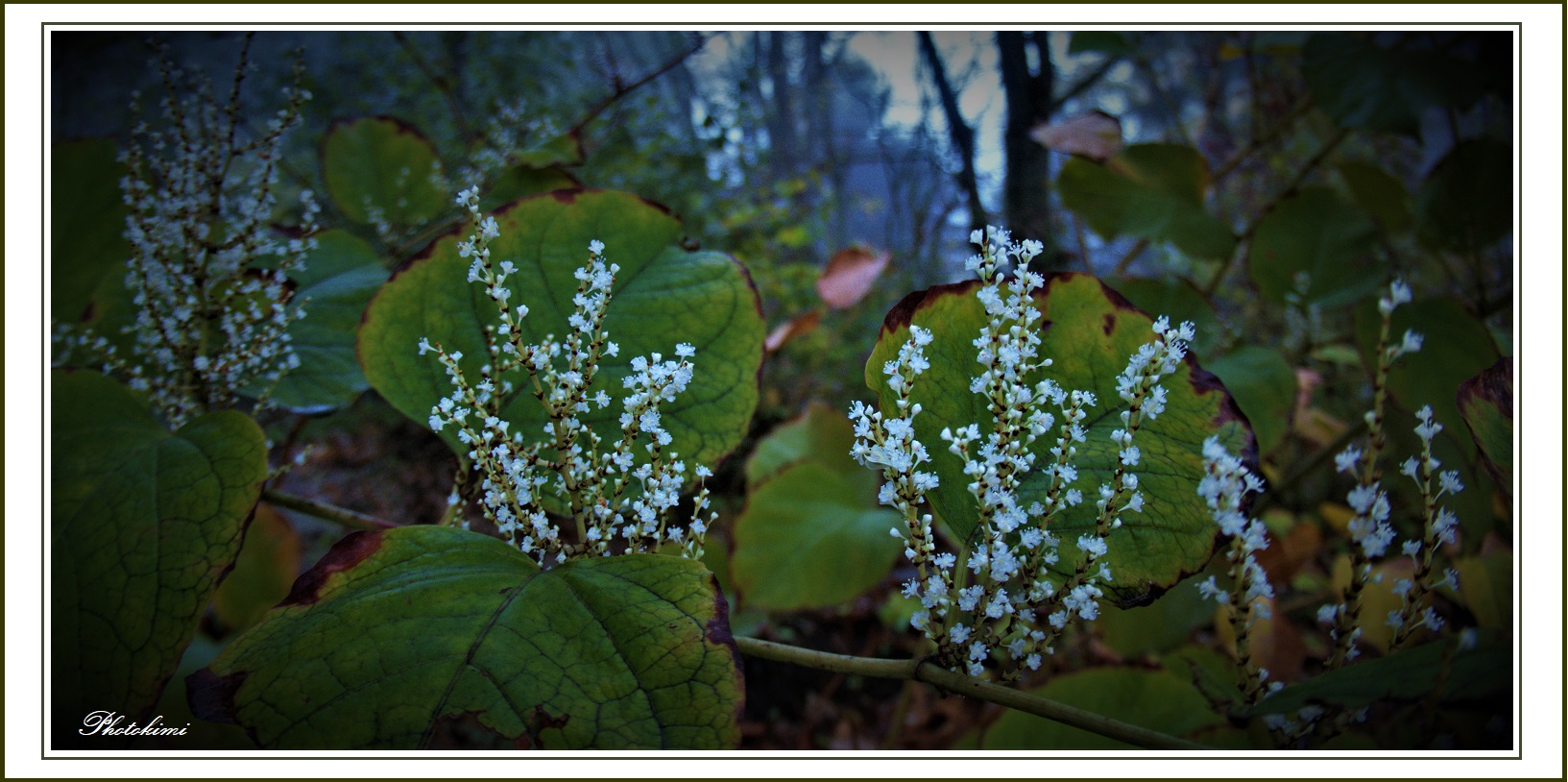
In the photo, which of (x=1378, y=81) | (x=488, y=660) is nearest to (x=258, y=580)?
(x=488, y=660)

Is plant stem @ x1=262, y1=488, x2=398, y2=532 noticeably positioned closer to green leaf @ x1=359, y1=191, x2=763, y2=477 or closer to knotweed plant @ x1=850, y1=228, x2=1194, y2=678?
green leaf @ x1=359, y1=191, x2=763, y2=477

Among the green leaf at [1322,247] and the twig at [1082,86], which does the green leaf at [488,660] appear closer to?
the green leaf at [1322,247]

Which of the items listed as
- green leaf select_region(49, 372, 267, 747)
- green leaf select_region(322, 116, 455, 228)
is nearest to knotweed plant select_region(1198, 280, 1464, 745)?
green leaf select_region(49, 372, 267, 747)

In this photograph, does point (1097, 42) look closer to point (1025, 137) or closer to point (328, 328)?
point (1025, 137)

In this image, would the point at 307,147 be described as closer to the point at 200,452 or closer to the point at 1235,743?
the point at 200,452

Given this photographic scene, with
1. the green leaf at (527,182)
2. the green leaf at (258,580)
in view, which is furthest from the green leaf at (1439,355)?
the green leaf at (258,580)

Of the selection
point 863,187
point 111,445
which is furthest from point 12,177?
point 863,187
